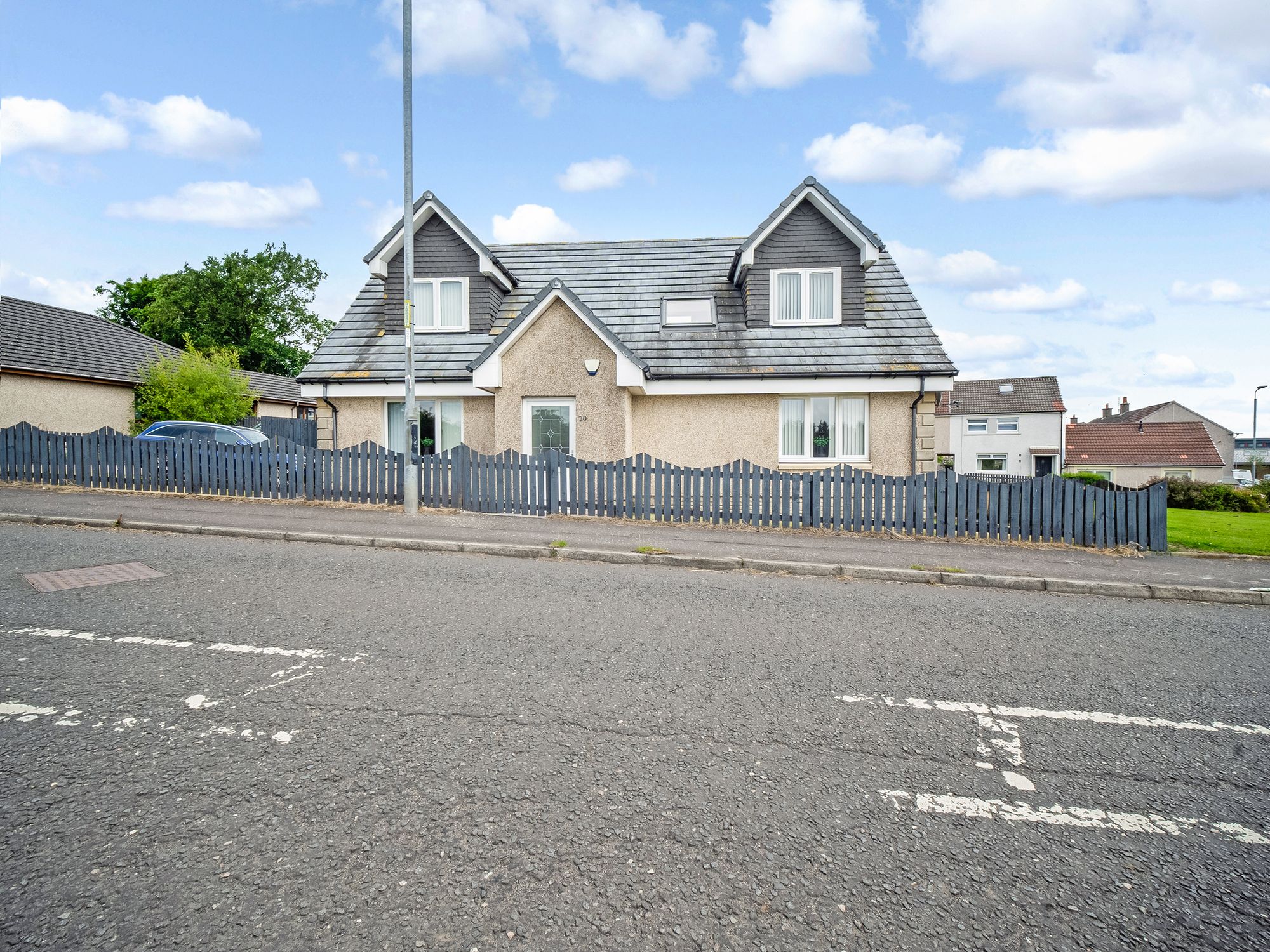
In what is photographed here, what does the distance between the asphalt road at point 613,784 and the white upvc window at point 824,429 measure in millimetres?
10389

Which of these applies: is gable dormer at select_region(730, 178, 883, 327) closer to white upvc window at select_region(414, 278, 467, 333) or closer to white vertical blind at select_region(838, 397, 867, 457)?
white vertical blind at select_region(838, 397, 867, 457)

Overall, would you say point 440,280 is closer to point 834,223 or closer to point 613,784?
point 834,223

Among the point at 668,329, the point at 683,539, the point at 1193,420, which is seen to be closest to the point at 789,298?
the point at 668,329

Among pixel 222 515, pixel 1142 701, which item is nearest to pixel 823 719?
pixel 1142 701

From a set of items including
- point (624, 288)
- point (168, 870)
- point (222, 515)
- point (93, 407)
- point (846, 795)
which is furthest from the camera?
point (93, 407)

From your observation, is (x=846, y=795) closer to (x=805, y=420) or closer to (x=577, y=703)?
(x=577, y=703)

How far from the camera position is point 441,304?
18.3 m

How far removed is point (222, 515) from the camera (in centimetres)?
1183

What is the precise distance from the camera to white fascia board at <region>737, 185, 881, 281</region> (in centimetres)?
1645

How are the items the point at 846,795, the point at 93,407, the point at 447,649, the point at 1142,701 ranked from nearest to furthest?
the point at 846,795
the point at 1142,701
the point at 447,649
the point at 93,407

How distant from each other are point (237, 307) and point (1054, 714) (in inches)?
2497

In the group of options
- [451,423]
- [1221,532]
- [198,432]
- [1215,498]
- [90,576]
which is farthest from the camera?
[1215,498]

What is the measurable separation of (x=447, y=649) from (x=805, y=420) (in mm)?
12932

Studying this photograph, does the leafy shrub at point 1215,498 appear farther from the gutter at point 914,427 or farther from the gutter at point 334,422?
the gutter at point 334,422
